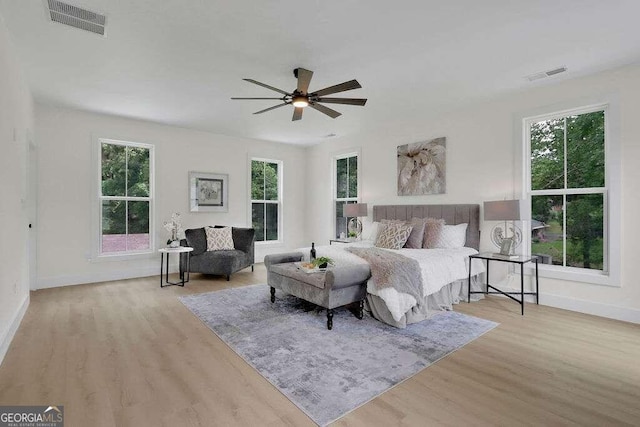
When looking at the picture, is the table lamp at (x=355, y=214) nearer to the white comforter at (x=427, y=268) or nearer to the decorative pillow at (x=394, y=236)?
the decorative pillow at (x=394, y=236)

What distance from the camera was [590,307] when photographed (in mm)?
3617

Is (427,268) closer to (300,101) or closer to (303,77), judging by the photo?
(300,101)

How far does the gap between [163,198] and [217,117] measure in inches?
72.6

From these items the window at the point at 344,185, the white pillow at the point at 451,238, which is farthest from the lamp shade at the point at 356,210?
the white pillow at the point at 451,238

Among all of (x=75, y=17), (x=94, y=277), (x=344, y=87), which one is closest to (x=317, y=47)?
(x=344, y=87)

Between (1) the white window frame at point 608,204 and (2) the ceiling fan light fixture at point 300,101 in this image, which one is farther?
(1) the white window frame at point 608,204

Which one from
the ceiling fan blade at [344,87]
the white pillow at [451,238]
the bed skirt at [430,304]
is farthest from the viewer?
the white pillow at [451,238]

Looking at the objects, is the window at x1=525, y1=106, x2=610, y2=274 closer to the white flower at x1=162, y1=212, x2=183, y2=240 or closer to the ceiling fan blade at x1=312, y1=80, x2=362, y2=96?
the ceiling fan blade at x1=312, y1=80, x2=362, y2=96

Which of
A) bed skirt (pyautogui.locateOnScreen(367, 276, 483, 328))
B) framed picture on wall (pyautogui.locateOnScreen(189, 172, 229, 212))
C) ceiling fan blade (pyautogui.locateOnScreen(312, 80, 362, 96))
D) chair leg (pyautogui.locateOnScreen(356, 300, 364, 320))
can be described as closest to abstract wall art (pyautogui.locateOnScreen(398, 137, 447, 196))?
bed skirt (pyautogui.locateOnScreen(367, 276, 483, 328))

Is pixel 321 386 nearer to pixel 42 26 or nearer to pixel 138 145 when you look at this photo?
pixel 42 26

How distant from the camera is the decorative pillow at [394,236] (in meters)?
4.52

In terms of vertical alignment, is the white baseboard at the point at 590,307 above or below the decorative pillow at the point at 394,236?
below

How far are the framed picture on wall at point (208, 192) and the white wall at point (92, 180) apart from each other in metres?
0.10

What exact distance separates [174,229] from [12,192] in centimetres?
244
